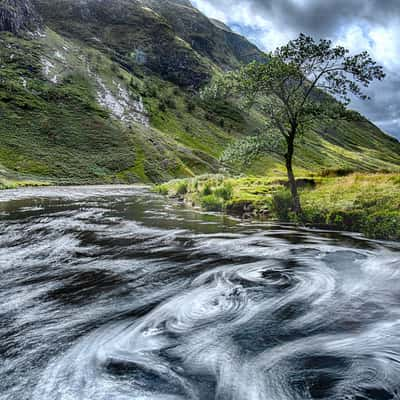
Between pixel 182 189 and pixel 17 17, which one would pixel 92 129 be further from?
pixel 17 17

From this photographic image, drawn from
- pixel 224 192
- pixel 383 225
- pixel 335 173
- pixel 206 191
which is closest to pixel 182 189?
pixel 206 191

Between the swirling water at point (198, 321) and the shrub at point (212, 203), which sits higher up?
the shrub at point (212, 203)

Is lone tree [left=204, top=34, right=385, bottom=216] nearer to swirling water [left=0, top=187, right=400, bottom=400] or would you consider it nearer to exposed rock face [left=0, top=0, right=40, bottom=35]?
swirling water [left=0, top=187, right=400, bottom=400]

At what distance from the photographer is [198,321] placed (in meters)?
7.56

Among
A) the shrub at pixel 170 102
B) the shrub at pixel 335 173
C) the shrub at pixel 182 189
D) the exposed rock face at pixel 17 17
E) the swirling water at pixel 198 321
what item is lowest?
the swirling water at pixel 198 321

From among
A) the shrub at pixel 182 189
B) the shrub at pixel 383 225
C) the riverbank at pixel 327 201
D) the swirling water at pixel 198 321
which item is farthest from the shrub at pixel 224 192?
the swirling water at pixel 198 321

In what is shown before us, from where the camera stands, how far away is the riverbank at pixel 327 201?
1789 centimetres

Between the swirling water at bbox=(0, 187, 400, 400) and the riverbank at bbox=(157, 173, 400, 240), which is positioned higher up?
the riverbank at bbox=(157, 173, 400, 240)

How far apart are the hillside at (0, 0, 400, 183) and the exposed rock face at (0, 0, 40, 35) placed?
0.45 metres

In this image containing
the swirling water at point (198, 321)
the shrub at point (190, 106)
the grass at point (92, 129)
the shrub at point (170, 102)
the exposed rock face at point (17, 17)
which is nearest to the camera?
the swirling water at point (198, 321)

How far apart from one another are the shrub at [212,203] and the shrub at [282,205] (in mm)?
5364

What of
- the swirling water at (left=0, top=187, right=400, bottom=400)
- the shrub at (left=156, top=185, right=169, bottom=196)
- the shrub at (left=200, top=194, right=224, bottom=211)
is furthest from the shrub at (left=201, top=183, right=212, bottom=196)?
the swirling water at (left=0, top=187, right=400, bottom=400)

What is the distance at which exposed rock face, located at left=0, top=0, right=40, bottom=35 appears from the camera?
134 metres

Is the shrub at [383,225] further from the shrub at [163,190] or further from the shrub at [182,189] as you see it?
the shrub at [163,190]
